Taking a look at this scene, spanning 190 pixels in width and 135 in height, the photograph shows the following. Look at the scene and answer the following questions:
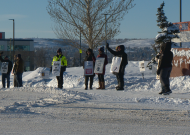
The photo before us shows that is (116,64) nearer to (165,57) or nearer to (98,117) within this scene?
(165,57)

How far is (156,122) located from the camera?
595 centimetres

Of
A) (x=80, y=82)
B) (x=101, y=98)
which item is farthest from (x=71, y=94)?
(x=80, y=82)

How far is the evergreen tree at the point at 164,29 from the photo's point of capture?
815 inches

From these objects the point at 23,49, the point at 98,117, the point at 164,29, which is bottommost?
the point at 98,117

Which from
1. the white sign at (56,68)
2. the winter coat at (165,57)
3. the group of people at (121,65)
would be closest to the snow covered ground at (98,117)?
the group of people at (121,65)

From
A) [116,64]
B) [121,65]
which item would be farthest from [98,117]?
[116,64]

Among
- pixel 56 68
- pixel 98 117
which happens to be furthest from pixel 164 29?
pixel 98 117

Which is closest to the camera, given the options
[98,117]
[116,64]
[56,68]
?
[98,117]

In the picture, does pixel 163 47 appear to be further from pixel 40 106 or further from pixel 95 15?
pixel 95 15

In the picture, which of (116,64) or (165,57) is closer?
(165,57)

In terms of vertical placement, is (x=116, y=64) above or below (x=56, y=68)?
above

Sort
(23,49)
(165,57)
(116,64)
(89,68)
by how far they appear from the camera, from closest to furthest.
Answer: (165,57) < (116,64) < (89,68) < (23,49)

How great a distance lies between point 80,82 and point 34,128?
39.2 feet

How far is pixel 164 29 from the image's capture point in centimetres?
2122
